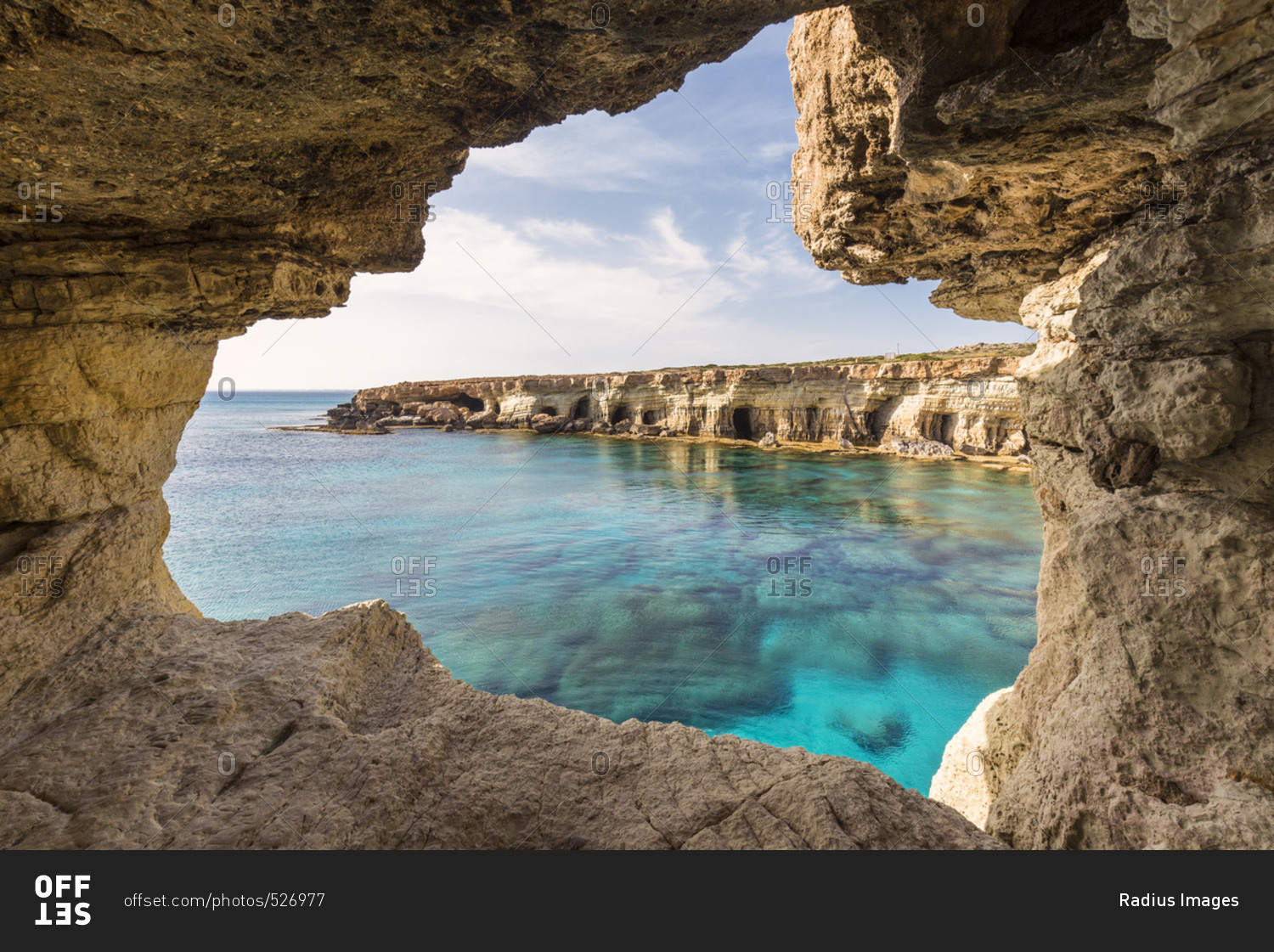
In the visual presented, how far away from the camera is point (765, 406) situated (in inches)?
1822

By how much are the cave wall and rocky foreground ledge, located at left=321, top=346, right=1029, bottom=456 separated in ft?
109

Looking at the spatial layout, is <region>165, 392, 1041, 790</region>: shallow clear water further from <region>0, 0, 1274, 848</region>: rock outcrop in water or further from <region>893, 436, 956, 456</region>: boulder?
<region>0, 0, 1274, 848</region>: rock outcrop in water

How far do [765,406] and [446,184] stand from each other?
1689 inches

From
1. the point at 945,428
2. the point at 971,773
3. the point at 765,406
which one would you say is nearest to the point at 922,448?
the point at 945,428

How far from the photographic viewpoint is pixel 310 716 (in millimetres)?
3953

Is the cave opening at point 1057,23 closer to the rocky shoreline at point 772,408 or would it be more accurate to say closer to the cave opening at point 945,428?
the rocky shoreline at point 772,408

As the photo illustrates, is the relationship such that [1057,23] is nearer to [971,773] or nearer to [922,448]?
[971,773]

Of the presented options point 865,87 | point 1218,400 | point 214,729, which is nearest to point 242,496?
point 214,729

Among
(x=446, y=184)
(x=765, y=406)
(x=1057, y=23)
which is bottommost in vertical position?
(x=765, y=406)

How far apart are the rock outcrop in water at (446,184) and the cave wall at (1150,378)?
2 cm

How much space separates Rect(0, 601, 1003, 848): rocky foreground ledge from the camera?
303 centimetres

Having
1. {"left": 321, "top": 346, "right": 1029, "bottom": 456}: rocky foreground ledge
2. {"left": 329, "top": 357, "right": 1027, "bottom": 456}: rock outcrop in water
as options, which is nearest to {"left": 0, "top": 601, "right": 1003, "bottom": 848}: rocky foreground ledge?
{"left": 329, "top": 357, "right": 1027, "bottom": 456}: rock outcrop in water

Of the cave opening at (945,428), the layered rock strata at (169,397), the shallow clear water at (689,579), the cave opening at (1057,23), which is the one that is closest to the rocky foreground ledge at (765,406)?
the cave opening at (945,428)

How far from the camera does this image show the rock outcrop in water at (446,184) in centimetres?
289
